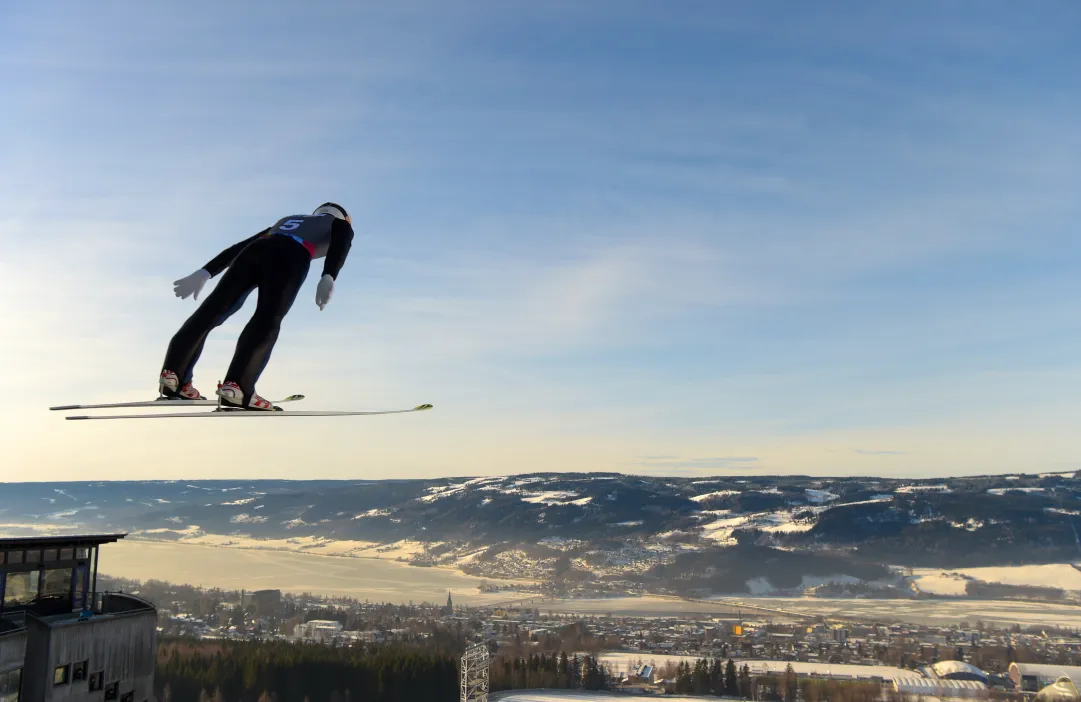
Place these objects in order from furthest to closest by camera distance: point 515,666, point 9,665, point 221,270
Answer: point 515,666 → point 9,665 → point 221,270

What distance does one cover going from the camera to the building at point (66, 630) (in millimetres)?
32331

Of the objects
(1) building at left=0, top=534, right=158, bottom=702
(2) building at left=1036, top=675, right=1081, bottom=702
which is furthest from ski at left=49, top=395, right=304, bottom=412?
(2) building at left=1036, top=675, right=1081, bottom=702

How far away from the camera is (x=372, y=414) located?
11727mm

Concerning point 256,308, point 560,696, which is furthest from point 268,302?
point 560,696

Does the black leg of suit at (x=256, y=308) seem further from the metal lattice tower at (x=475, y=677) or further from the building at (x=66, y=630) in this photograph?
the metal lattice tower at (x=475, y=677)

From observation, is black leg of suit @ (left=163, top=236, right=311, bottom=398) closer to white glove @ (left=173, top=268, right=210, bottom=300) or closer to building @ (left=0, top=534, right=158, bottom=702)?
white glove @ (left=173, top=268, right=210, bottom=300)

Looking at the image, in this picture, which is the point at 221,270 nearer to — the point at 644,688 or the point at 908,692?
the point at 644,688

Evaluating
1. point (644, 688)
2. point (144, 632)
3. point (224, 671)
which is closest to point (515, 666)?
point (644, 688)

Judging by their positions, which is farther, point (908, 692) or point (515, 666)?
point (908, 692)

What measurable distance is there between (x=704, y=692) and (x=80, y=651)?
16917 centimetres

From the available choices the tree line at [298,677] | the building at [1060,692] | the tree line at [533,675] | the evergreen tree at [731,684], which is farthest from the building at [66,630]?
the building at [1060,692]

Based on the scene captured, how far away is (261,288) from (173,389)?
5.23ft

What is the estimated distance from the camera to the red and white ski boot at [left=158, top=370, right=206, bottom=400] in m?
10.1

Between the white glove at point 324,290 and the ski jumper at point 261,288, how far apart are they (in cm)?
17
